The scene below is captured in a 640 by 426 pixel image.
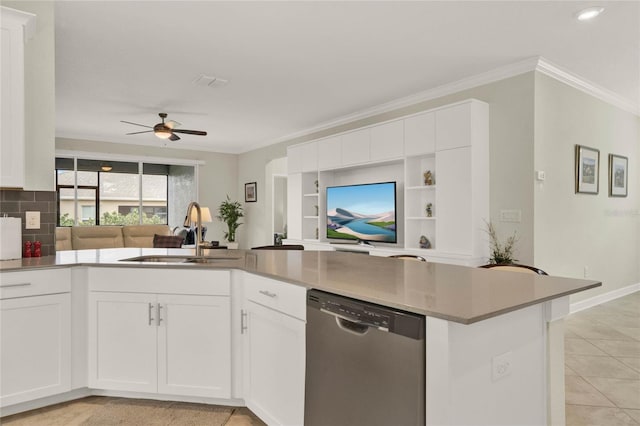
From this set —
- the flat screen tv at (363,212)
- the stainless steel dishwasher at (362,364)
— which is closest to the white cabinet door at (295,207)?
the flat screen tv at (363,212)

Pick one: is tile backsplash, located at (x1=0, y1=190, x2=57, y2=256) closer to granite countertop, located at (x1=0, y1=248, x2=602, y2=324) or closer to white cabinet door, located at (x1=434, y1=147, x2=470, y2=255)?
granite countertop, located at (x1=0, y1=248, x2=602, y2=324)

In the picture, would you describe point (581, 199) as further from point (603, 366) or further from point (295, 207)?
point (295, 207)

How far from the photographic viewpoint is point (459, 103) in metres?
4.02

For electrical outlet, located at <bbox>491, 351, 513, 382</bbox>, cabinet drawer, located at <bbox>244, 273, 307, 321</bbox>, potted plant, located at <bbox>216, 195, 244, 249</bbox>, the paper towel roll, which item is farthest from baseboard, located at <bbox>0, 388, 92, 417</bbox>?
potted plant, located at <bbox>216, 195, 244, 249</bbox>

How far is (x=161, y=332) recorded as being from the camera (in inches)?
88.0

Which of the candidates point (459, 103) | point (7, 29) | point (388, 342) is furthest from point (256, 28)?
point (388, 342)

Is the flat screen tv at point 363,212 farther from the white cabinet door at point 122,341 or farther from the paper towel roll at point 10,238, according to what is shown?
the paper towel roll at point 10,238

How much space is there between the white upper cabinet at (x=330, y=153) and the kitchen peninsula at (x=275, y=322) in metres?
3.15

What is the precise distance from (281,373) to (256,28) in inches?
103

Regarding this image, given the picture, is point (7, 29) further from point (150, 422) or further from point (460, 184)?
point (460, 184)

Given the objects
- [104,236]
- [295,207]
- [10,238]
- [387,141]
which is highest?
[387,141]

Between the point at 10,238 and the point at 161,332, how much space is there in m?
1.24

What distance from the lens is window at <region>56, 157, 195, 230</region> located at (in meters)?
7.33

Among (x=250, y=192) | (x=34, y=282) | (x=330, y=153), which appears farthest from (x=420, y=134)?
(x=250, y=192)
